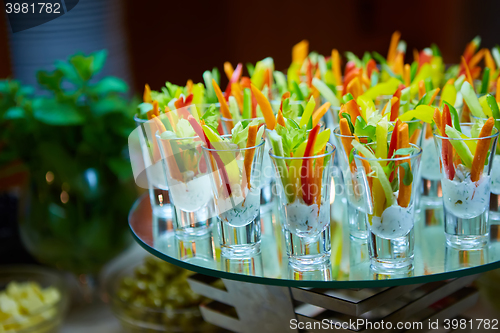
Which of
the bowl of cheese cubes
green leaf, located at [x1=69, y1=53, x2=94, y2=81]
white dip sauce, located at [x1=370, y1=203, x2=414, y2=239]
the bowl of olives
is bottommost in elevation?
the bowl of cheese cubes

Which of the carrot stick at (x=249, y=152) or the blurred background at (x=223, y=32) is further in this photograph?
the blurred background at (x=223, y=32)

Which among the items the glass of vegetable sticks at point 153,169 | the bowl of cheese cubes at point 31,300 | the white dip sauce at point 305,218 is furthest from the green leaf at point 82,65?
the white dip sauce at point 305,218

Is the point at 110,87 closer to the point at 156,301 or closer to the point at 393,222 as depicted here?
the point at 156,301

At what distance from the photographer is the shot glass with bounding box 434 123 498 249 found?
0.70 m

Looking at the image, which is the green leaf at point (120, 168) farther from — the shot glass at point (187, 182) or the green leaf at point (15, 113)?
the shot glass at point (187, 182)

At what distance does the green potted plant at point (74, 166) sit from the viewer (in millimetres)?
1245

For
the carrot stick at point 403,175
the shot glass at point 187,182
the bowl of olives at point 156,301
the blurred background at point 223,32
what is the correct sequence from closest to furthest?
the carrot stick at point 403,175
the shot glass at point 187,182
the bowl of olives at point 156,301
the blurred background at point 223,32

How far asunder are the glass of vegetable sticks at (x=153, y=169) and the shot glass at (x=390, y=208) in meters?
0.33

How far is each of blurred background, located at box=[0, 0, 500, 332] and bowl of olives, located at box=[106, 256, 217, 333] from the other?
113 centimetres

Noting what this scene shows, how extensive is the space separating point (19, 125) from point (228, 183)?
0.76 meters

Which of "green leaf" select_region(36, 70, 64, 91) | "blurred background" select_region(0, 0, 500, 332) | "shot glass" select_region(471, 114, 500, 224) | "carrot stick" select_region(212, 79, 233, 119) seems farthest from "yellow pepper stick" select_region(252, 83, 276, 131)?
"blurred background" select_region(0, 0, 500, 332)

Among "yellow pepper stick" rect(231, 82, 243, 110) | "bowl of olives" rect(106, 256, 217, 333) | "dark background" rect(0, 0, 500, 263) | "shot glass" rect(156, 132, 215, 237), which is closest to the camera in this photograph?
"shot glass" rect(156, 132, 215, 237)

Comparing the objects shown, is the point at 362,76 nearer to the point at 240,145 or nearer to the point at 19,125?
the point at 240,145

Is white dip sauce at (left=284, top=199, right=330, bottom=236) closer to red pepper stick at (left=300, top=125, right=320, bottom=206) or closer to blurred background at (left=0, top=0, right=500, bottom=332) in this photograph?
red pepper stick at (left=300, top=125, right=320, bottom=206)
